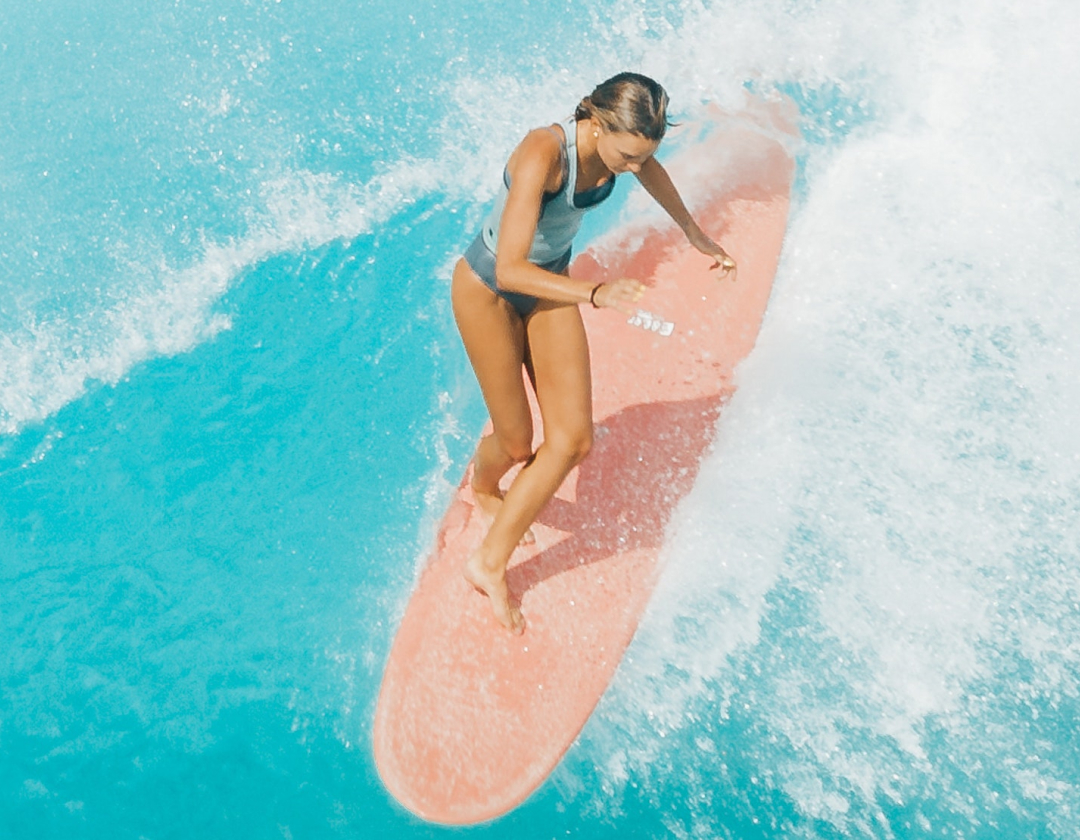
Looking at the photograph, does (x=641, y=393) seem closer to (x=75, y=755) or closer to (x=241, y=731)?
(x=241, y=731)

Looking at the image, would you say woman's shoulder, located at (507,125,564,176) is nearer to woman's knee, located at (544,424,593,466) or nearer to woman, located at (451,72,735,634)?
woman, located at (451,72,735,634)

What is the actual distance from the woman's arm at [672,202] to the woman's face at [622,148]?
0.29 meters

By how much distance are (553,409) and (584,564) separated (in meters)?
0.80

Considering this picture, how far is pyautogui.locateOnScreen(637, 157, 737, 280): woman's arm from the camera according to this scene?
2402mm

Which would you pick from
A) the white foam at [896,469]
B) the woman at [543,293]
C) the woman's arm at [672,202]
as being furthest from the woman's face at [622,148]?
the white foam at [896,469]

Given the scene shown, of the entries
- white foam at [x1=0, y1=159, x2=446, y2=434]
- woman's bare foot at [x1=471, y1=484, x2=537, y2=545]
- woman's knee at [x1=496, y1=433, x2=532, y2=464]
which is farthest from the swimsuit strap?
white foam at [x1=0, y1=159, x2=446, y2=434]

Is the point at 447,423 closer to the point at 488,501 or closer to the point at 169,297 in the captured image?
the point at 488,501

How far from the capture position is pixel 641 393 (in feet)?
11.0

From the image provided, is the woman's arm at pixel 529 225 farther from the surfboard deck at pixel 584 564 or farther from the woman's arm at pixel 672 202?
the surfboard deck at pixel 584 564

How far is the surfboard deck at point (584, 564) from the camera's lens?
2.75 metres

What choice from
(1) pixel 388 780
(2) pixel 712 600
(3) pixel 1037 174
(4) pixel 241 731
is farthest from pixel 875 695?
(3) pixel 1037 174

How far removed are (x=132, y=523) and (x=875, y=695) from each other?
8.14 feet

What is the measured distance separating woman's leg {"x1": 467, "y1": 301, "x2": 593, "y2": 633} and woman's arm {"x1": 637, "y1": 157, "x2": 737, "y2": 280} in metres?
0.41

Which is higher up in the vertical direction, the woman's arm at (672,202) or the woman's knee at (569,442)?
the woman's arm at (672,202)
